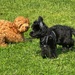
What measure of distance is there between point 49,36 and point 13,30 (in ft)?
8.16

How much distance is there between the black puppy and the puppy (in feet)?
4.74

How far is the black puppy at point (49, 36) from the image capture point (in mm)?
10500

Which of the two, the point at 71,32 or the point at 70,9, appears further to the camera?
the point at 70,9

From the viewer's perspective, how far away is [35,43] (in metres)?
13.1

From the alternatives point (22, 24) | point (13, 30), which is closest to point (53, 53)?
point (22, 24)

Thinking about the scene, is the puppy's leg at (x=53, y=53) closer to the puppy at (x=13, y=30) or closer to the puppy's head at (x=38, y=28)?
the puppy's head at (x=38, y=28)

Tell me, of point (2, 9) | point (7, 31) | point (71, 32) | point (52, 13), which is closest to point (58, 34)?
point (71, 32)

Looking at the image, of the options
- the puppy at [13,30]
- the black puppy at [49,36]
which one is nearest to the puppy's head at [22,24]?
the puppy at [13,30]

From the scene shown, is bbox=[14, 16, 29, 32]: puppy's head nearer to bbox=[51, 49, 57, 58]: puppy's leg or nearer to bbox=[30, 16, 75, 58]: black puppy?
bbox=[30, 16, 75, 58]: black puppy

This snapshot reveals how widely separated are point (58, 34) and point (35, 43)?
1.93 m

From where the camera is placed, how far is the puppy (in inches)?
487

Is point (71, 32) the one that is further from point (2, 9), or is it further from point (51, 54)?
point (2, 9)

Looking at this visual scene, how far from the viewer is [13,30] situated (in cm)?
1283

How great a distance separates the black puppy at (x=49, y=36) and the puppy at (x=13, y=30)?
145 centimetres
